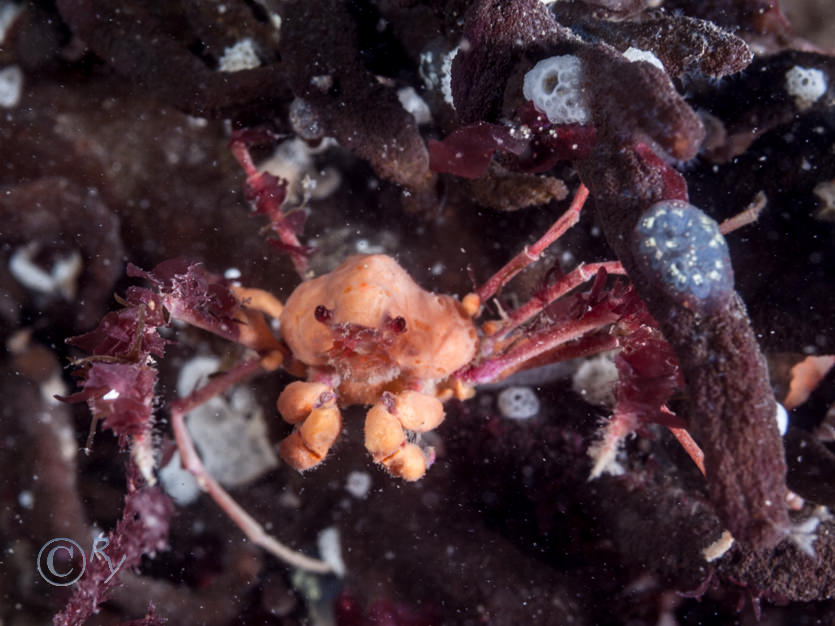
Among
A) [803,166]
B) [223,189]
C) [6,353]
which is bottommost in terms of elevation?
[6,353]

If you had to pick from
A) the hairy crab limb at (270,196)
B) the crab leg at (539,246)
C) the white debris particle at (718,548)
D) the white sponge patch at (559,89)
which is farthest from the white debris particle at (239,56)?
the white debris particle at (718,548)

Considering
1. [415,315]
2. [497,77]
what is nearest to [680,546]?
[415,315]

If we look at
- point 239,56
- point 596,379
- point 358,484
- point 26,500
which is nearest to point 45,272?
Answer: point 26,500

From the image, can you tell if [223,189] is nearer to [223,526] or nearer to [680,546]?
[223,526]

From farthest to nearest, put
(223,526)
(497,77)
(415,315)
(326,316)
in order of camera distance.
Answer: (223,526) < (415,315) < (326,316) < (497,77)

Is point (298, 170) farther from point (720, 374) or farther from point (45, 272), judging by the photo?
point (720, 374)

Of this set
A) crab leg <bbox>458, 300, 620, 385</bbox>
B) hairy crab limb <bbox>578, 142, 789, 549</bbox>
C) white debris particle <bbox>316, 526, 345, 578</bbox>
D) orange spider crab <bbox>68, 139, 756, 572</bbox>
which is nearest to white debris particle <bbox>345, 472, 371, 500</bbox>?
white debris particle <bbox>316, 526, 345, 578</bbox>

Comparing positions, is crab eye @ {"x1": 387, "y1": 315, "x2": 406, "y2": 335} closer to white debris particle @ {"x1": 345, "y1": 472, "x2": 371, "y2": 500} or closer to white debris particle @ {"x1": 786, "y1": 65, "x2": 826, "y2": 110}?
white debris particle @ {"x1": 345, "y1": 472, "x2": 371, "y2": 500}
